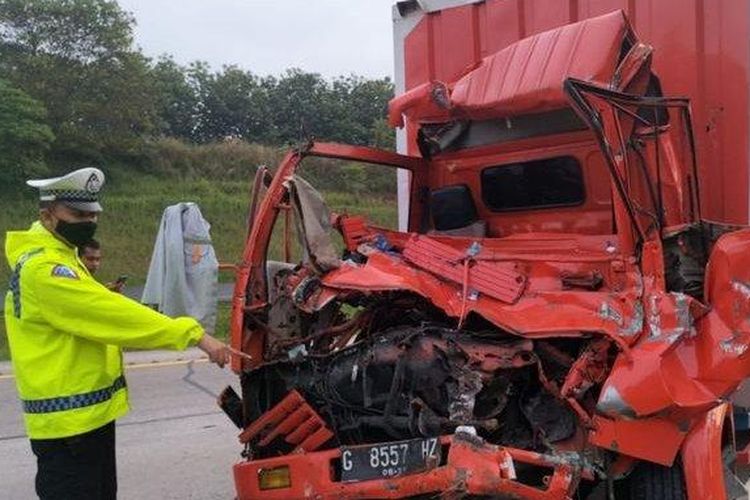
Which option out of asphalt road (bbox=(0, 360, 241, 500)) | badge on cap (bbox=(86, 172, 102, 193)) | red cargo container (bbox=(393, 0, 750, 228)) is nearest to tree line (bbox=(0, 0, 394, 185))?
asphalt road (bbox=(0, 360, 241, 500))

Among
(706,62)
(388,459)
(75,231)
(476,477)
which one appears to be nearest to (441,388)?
(388,459)

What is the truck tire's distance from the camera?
10.8 ft

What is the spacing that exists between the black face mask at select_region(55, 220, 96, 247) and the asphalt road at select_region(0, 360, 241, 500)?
224 cm

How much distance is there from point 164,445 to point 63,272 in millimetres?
3346

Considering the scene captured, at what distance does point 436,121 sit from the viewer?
14.5 feet

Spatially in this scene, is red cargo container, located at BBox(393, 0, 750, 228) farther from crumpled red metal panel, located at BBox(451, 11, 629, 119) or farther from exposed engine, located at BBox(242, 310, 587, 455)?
exposed engine, located at BBox(242, 310, 587, 455)

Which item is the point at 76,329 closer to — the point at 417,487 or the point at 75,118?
the point at 417,487

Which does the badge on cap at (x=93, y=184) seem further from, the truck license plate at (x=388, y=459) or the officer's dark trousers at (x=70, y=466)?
the truck license plate at (x=388, y=459)

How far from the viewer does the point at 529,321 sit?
11.1ft

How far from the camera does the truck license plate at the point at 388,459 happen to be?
127 inches

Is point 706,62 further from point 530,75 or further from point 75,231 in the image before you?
point 75,231

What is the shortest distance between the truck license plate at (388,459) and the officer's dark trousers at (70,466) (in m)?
1.00

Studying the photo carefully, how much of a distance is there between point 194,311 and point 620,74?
2291 mm

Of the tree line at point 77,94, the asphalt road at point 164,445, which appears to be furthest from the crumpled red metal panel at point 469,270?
the tree line at point 77,94
